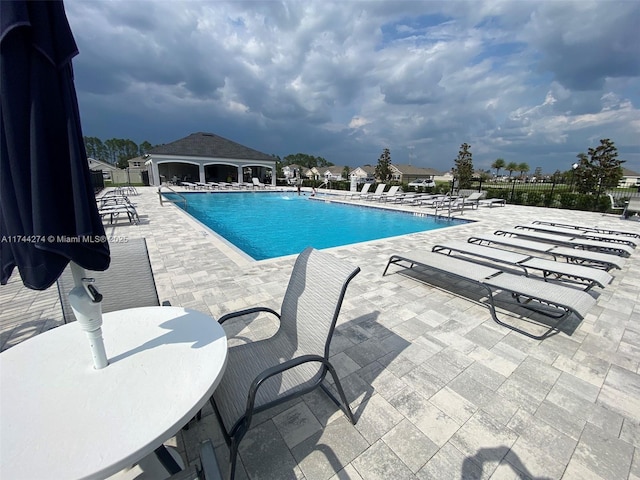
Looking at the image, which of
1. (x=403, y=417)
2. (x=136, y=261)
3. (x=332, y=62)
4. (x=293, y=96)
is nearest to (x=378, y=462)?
(x=403, y=417)

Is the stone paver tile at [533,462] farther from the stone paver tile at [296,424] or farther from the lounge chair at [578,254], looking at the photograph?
the lounge chair at [578,254]

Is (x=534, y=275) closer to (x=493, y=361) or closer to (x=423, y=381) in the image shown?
(x=493, y=361)

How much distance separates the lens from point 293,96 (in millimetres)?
51812

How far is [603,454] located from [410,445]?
122 centimetres

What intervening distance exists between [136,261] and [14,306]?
2390mm

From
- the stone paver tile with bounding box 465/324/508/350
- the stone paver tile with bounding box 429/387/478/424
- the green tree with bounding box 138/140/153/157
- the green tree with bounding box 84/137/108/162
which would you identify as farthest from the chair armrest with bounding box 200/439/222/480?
the green tree with bounding box 138/140/153/157

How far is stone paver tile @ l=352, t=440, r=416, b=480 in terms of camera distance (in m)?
1.57

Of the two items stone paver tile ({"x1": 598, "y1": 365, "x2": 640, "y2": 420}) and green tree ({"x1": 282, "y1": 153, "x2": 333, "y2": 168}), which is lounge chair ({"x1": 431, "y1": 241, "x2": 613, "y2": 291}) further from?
green tree ({"x1": 282, "y1": 153, "x2": 333, "y2": 168})

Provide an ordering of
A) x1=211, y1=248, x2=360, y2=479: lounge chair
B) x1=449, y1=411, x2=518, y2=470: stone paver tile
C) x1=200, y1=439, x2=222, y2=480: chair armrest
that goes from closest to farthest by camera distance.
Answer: x1=200, y1=439, x2=222, y2=480: chair armrest → x1=211, y1=248, x2=360, y2=479: lounge chair → x1=449, y1=411, x2=518, y2=470: stone paver tile

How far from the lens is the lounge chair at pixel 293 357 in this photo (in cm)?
148

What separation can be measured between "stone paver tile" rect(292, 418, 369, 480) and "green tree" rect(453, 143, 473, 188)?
114 ft

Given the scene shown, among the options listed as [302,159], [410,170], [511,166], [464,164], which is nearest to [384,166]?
[464,164]

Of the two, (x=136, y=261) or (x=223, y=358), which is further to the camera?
(x=136, y=261)

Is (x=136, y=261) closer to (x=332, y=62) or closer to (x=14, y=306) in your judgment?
(x=14, y=306)
